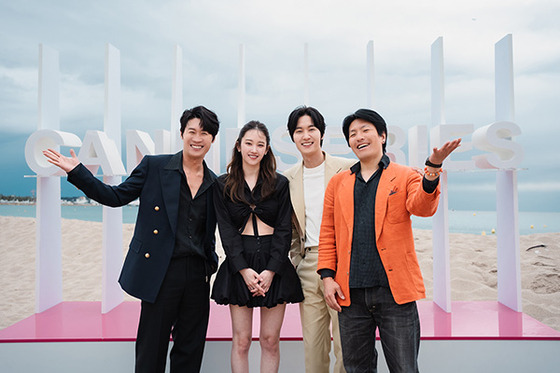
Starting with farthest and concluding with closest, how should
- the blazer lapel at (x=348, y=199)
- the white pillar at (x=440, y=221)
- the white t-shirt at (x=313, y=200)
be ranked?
the white pillar at (x=440, y=221) → the white t-shirt at (x=313, y=200) → the blazer lapel at (x=348, y=199)

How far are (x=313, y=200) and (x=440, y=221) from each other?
1.97m

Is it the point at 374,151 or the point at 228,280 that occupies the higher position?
the point at 374,151

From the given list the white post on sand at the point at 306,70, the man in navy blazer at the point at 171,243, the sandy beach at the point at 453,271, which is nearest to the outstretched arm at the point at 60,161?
the man in navy blazer at the point at 171,243

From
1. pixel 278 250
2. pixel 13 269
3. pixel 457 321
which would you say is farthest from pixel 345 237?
pixel 13 269

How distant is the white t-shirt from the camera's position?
240 cm

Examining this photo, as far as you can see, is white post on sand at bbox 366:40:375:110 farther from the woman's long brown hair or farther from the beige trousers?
the beige trousers

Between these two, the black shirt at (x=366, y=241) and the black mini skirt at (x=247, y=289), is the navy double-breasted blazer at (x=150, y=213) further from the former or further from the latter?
the black shirt at (x=366, y=241)

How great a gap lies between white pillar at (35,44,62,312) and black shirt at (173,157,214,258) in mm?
2307

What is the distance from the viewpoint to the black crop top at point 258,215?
227 cm

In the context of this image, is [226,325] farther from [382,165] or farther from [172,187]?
[382,165]

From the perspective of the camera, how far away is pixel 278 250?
228 centimetres

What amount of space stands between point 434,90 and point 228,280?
3.06 m

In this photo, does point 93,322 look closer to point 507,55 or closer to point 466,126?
point 466,126

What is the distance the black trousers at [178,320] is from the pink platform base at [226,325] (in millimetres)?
500
